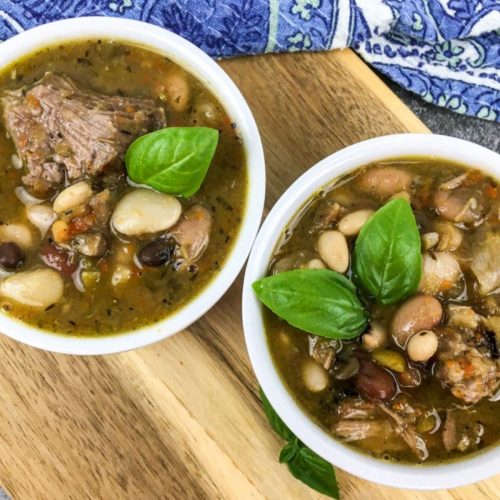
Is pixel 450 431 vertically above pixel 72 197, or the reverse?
pixel 72 197

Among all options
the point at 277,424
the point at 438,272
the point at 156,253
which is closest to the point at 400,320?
the point at 438,272

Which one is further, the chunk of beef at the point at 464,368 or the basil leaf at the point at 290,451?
the basil leaf at the point at 290,451

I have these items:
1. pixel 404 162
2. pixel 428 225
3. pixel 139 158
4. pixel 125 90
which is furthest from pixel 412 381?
pixel 125 90

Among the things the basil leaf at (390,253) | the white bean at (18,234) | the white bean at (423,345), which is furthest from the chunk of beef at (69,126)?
the white bean at (423,345)

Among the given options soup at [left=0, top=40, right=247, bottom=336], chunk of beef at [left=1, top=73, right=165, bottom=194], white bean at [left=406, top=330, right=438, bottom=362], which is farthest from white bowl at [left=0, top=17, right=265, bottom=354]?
Answer: white bean at [left=406, top=330, right=438, bottom=362]

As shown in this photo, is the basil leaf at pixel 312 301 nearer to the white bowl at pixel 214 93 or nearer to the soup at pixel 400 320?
the soup at pixel 400 320

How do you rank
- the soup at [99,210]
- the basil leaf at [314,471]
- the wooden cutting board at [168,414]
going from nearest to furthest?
the soup at [99,210] → the basil leaf at [314,471] → the wooden cutting board at [168,414]

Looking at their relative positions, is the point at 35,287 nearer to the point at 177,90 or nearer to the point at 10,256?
the point at 10,256
